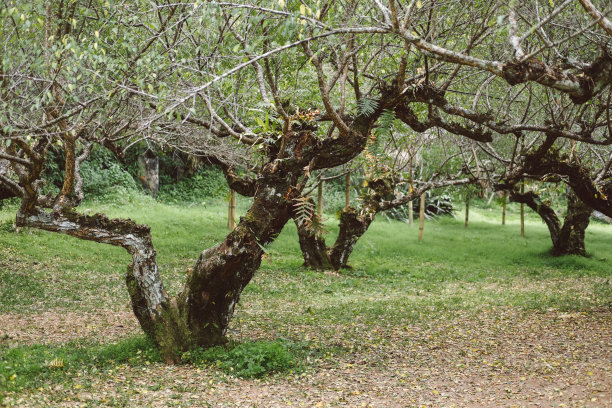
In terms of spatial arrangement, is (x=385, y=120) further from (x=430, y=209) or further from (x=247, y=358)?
(x=430, y=209)

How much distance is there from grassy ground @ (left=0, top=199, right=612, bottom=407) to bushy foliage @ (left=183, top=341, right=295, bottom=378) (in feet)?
0.29

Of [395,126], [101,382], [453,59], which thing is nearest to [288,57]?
[395,126]

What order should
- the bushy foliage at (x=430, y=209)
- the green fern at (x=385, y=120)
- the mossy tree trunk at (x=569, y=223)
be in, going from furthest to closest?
the bushy foliage at (x=430, y=209) < the mossy tree trunk at (x=569, y=223) < the green fern at (x=385, y=120)

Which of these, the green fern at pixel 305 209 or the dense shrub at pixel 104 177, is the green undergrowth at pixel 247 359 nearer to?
the green fern at pixel 305 209

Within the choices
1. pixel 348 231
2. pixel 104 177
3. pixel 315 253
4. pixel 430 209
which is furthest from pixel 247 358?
pixel 430 209

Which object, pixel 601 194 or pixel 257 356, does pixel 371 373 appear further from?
pixel 601 194

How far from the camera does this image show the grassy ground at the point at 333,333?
7.34m

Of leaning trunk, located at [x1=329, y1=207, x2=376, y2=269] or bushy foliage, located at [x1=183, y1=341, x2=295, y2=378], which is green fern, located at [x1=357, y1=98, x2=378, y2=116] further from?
leaning trunk, located at [x1=329, y1=207, x2=376, y2=269]

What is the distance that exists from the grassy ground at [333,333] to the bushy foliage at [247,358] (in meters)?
0.09

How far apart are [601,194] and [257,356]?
30.1 ft

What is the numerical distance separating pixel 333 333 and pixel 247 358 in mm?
2687

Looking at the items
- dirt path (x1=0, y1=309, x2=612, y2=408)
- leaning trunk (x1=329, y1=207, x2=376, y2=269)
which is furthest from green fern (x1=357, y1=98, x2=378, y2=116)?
leaning trunk (x1=329, y1=207, x2=376, y2=269)

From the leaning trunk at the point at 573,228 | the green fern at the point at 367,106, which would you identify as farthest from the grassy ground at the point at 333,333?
the green fern at the point at 367,106

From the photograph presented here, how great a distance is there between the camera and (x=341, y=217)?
746 inches
